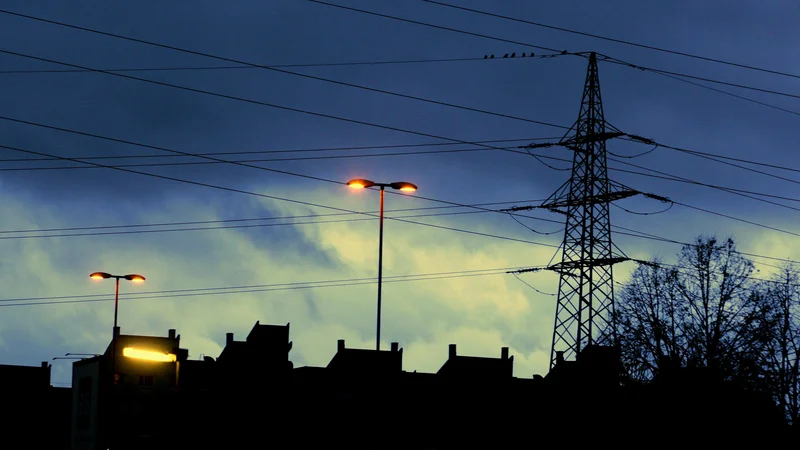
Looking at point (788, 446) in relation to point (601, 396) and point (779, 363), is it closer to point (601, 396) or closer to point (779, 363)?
point (779, 363)

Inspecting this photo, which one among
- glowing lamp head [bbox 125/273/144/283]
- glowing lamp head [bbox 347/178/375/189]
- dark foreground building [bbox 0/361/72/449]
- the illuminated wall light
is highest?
glowing lamp head [bbox 347/178/375/189]

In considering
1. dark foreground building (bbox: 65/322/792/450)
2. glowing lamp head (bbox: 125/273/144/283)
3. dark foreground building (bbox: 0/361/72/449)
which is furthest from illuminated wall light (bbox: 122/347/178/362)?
dark foreground building (bbox: 0/361/72/449)

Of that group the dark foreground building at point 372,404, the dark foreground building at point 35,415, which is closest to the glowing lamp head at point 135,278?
the dark foreground building at point 372,404

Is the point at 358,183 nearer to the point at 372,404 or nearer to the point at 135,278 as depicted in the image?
the point at 135,278

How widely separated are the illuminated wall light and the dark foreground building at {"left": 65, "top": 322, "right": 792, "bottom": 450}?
6cm

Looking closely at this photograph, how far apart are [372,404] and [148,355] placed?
112 feet

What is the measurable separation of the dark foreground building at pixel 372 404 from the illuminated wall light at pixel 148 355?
6cm

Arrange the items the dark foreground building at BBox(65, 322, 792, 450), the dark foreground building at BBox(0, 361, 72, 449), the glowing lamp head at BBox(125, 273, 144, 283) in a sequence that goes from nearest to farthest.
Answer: the dark foreground building at BBox(65, 322, 792, 450), the glowing lamp head at BBox(125, 273, 144, 283), the dark foreground building at BBox(0, 361, 72, 449)

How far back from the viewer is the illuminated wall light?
42.5 metres

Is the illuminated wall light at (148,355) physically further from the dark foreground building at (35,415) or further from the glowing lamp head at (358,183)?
the dark foreground building at (35,415)

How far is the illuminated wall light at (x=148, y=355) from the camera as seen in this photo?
139 ft

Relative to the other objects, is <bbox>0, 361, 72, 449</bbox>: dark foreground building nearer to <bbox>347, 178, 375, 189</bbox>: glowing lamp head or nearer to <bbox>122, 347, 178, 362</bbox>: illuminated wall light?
<bbox>122, 347, 178, 362</bbox>: illuminated wall light

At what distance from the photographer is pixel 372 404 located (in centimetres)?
7531

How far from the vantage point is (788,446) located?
5781 centimetres
